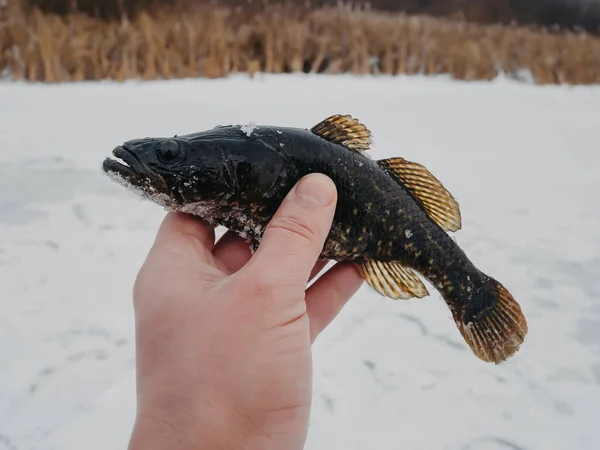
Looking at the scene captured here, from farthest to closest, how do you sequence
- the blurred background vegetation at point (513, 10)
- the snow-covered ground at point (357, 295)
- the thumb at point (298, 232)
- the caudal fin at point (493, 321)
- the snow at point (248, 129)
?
1. the blurred background vegetation at point (513, 10)
2. the snow-covered ground at point (357, 295)
3. the caudal fin at point (493, 321)
4. the snow at point (248, 129)
5. the thumb at point (298, 232)

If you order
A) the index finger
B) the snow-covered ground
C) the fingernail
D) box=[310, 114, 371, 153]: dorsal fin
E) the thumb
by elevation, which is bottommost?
the snow-covered ground

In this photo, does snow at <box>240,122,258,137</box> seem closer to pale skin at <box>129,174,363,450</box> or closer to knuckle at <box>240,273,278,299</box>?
pale skin at <box>129,174,363,450</box>

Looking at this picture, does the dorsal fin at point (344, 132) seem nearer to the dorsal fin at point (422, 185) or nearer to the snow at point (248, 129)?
the dorsal fin at point (422, 185)

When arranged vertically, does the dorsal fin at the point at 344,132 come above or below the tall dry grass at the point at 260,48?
above

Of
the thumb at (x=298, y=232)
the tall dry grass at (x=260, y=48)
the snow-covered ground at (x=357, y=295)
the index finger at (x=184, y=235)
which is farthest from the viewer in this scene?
the tall dry grass at (x=260, y=48)

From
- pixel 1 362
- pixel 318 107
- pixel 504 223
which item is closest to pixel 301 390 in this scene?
pixel 1 362

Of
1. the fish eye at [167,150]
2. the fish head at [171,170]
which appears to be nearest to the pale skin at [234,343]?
the fish head at [171,170]

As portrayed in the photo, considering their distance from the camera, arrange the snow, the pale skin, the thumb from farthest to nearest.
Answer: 1. the snow
2. the thumb
3. the pale skin

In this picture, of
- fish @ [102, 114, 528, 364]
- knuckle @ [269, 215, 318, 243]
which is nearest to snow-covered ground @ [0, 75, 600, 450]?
fish @ [102, 114, 528, 364]
